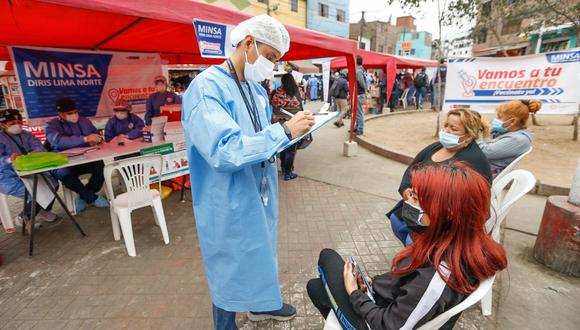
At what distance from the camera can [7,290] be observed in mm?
2561

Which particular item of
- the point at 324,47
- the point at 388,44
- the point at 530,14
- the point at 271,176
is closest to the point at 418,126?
the point at 530,14

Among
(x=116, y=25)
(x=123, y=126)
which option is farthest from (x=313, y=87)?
(x=116, y=25)

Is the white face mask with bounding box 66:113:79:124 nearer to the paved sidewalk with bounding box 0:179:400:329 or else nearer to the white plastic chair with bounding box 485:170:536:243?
the paved sidewalk with bounding box 0:179:400:329

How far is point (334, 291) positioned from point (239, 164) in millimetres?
→ 833

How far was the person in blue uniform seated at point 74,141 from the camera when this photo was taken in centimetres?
382

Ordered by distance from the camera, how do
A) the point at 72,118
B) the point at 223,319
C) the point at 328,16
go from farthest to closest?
the point at 328,16 < the point at 72,118 < the point at 223,319

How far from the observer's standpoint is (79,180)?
4102mm

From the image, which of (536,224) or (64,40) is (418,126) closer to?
(536,224)

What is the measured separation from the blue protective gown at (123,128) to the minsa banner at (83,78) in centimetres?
91

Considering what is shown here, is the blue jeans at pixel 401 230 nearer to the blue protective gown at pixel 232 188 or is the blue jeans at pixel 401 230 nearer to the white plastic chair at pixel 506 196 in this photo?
the white plastic chair at pixel 506 196

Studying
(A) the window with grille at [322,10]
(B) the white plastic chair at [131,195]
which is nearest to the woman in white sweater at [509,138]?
(B) the white plastic chair at [131,195]

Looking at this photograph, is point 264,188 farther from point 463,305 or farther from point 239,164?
point 463,305

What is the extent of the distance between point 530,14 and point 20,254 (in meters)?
12.9

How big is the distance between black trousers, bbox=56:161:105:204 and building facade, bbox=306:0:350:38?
2328cm
